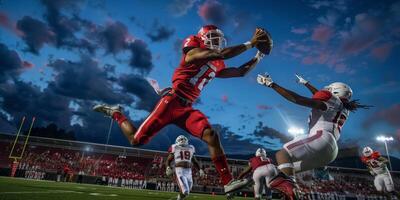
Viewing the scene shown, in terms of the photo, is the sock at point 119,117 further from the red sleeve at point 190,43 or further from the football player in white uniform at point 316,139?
the football player in white uniform at point 316,139

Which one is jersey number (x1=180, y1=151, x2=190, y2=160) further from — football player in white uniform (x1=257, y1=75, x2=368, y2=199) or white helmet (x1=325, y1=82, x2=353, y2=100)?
white helmet (x1=325, y1=82, x2=353, y2=100)

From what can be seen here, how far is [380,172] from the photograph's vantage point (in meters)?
13.6

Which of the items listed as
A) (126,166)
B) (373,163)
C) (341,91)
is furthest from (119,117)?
(126,166)

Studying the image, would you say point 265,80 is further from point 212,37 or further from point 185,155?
point 185,155

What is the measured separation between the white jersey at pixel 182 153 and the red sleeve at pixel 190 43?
22.0 ft

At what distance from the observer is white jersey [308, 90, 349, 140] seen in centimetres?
473

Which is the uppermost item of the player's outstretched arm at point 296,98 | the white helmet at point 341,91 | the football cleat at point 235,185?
the white helmet at point 341,91

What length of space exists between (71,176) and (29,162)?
1203cm

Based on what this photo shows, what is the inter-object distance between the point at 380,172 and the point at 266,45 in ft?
38.5

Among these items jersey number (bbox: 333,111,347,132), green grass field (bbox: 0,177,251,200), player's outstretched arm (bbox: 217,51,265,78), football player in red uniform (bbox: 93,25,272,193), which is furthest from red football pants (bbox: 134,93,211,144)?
green grass field (bbox: 0,177,251,200)

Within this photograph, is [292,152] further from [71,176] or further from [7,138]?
[7,138]

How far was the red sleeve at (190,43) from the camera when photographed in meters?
5.10

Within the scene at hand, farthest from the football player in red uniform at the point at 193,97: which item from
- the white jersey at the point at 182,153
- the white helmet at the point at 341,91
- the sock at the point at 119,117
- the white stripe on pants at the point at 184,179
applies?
the white jersey at the point at 182,153

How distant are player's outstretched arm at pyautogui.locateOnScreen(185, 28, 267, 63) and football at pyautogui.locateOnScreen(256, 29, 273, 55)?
86 millimetres
